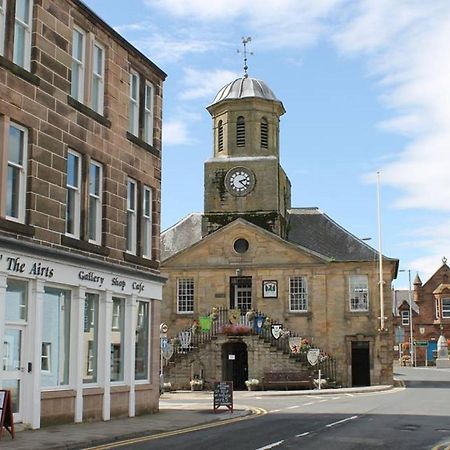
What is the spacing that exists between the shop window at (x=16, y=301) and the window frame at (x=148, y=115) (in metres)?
7.59

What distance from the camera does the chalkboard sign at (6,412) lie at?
14.7 meters

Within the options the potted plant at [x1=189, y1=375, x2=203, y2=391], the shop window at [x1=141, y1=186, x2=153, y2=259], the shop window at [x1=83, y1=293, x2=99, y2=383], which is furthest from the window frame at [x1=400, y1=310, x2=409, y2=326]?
the shop window at [x1=83, y1=293, x2=99, y2=383]

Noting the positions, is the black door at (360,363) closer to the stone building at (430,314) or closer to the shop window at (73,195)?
the shop window at (73,195)

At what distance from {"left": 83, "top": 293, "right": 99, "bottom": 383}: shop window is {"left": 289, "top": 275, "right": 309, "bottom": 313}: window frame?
27.4 meters

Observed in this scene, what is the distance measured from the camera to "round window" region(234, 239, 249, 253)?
4734cm

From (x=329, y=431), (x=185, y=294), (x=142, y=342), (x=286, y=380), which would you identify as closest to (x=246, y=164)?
(x=185, y=294)

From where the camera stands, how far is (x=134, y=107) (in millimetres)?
22453

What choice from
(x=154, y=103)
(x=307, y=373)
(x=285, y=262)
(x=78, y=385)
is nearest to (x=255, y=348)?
(x=307, y=373)

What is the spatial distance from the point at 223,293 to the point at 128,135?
2623cm

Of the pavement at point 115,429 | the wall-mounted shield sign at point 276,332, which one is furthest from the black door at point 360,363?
the pavement at point 115,429

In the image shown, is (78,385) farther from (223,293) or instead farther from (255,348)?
(223,293)

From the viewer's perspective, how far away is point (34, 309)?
55.0ft

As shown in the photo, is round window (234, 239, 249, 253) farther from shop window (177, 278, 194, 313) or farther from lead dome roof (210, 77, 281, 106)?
lead dome roof (210, 77, 281, 106)

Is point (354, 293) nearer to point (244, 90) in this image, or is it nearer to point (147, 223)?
point (244, 90)
